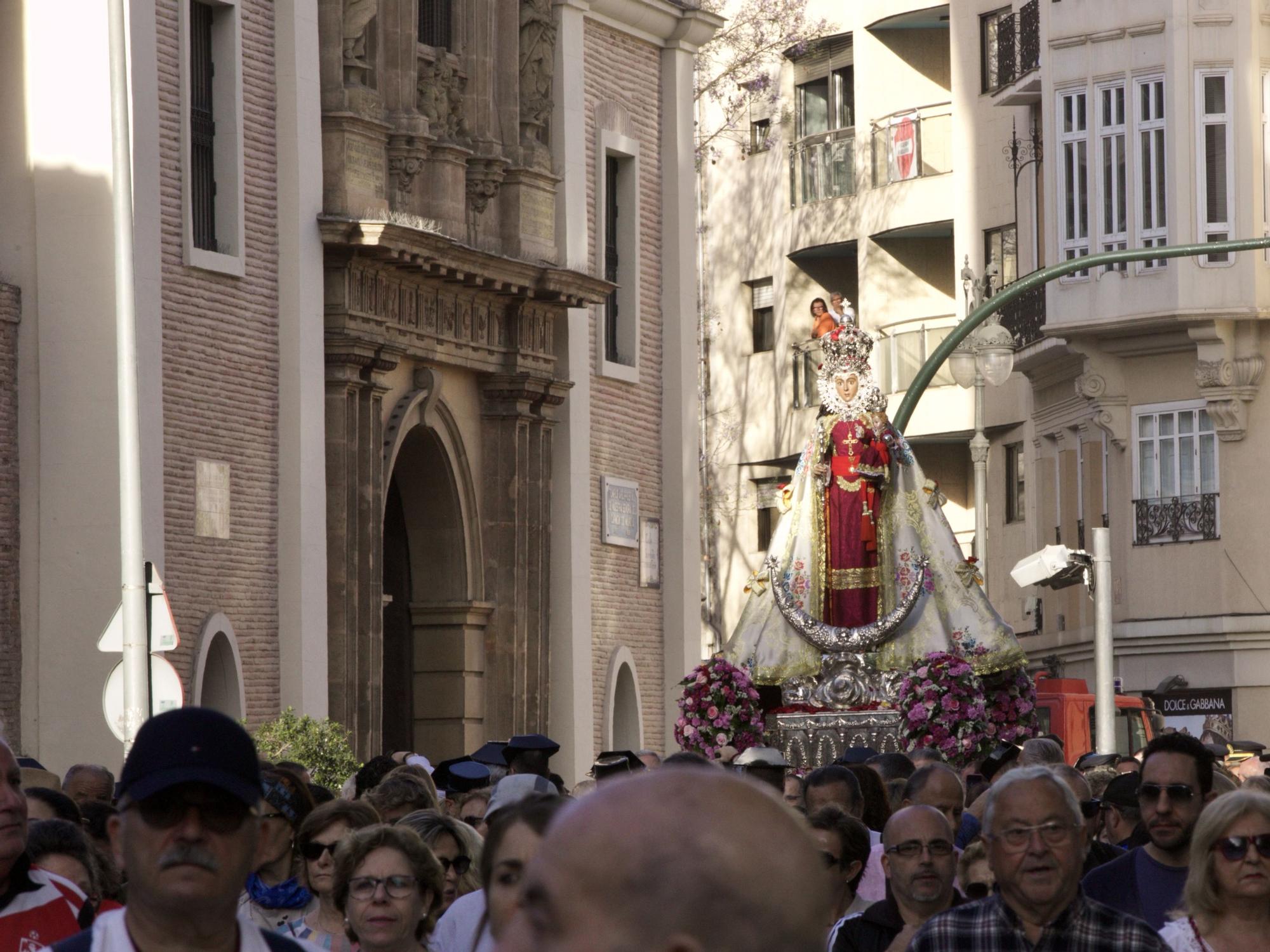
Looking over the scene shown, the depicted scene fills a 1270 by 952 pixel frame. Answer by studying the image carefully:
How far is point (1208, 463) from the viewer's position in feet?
125

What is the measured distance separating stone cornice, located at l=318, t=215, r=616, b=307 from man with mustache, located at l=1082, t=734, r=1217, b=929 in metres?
17.2

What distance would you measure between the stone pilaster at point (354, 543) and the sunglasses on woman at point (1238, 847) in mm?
18914

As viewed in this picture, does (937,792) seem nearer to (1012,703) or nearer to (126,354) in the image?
(126,354)

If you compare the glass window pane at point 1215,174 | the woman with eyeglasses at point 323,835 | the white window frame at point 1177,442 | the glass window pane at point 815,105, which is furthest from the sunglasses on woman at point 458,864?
the glass window pane at point 815,105

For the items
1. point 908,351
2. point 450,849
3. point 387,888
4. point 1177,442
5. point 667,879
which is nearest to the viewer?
point 667,879

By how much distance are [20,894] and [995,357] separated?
18.7 metres

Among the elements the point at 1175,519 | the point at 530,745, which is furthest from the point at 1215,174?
the point at 530,745

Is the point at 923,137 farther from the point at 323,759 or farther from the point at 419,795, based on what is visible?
the point at 419,795

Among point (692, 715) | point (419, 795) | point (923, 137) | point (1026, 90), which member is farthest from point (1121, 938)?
point (923, 137)

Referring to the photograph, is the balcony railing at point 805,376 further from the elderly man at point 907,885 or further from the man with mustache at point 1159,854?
the elderly man at point 907,885

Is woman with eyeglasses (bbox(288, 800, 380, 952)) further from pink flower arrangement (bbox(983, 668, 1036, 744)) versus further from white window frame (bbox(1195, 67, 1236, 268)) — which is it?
white window frame (bbox(1195, 67, 1236, 268))

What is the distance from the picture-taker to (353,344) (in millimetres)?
25703

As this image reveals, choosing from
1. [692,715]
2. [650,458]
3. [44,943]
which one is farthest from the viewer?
[650,458]

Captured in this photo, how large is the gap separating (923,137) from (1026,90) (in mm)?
4723
